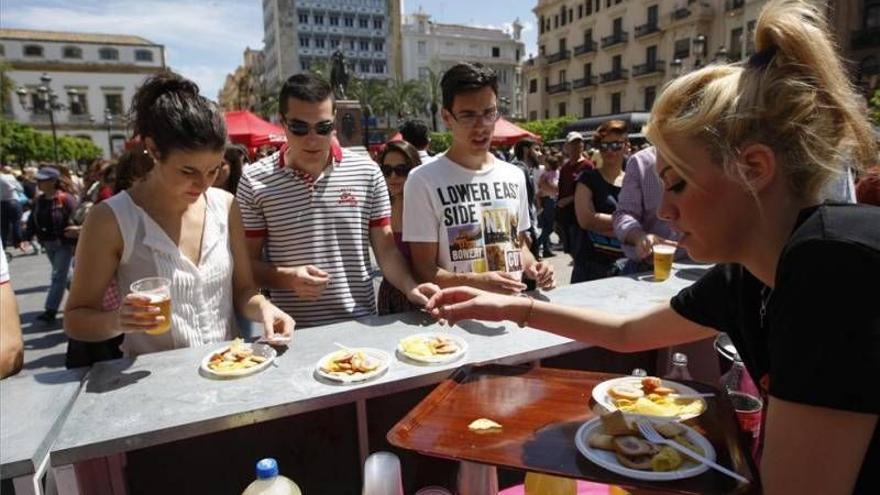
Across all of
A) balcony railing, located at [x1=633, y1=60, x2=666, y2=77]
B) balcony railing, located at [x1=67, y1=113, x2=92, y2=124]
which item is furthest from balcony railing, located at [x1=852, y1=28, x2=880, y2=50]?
balcony railing, located at [x1=67, y1=113, x2=92, y2=124]

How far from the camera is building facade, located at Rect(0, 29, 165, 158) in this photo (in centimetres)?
6156

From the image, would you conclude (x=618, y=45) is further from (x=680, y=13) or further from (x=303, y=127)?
(x=303, y=127)

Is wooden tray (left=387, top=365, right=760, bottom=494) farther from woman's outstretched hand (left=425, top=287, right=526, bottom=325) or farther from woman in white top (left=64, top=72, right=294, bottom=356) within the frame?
woman in white top (left=64, top=72, right=294, bottom=356)

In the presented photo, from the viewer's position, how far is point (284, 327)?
2.00m

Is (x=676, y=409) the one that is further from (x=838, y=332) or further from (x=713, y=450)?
(x=838, y=332)

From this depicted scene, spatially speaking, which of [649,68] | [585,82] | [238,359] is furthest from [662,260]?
[585,82]

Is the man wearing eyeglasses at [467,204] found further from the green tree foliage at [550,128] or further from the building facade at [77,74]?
the building facade at [77,74]

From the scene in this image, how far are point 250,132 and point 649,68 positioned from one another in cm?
3710

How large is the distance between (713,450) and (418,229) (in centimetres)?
166

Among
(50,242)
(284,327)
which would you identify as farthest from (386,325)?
(50,242)

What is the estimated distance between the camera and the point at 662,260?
2.67m

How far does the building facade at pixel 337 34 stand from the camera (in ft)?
222

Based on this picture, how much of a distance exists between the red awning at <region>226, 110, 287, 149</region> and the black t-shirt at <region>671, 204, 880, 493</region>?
11.2 m

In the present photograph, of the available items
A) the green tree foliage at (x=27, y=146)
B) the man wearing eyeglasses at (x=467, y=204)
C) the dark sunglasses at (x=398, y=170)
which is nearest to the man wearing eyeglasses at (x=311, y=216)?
the man wearing eyeglasses at (x=467, y=204)
